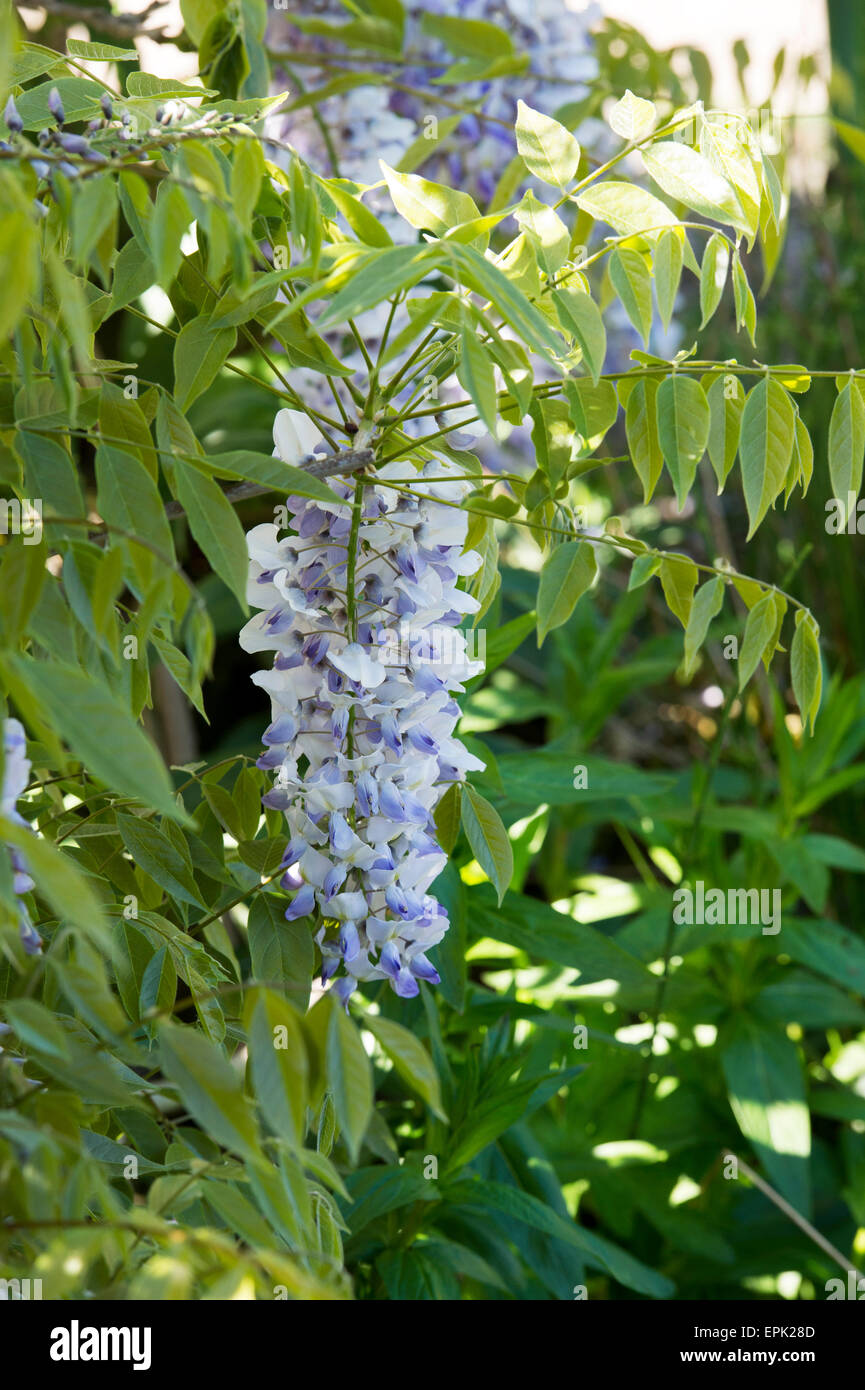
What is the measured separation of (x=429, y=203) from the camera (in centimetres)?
49

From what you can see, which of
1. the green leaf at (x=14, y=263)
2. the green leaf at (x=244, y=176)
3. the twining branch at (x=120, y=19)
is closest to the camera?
the green leaf at (x=14, y=263)

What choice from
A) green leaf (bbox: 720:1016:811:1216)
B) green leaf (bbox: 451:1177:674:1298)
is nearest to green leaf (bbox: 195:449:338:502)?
green leaf (bbox: 451:1177:674:1298)

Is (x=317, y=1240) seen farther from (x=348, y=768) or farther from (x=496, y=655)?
(x=496, y=655)

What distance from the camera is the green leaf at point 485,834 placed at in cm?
56

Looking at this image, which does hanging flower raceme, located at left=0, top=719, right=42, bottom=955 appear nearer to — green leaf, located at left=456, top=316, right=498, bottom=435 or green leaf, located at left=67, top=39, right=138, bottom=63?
green leaf, located at left=456, top=316, right=498, bottom=435

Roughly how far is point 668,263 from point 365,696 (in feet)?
0.76

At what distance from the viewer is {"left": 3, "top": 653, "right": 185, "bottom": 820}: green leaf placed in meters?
0.33

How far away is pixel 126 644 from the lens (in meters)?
0.51

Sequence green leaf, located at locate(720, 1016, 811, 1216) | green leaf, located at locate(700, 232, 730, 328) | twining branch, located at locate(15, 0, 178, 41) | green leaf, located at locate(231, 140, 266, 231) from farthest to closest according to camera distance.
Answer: green leaf, located at locate(720, 1016, 811, 1216), twining branch, located at locate(15, 0, 178, 41), green leaf, located at locate(700, 232, 730, 328), green leaf, located at locate(231, 140, 266, 231)

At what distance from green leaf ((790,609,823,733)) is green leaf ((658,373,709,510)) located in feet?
0.32

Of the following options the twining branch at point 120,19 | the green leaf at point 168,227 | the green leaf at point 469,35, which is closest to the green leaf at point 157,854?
the green leaf at point 168,227

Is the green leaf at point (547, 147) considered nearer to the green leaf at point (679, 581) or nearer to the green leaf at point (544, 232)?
the green leaf at point (544, 232)

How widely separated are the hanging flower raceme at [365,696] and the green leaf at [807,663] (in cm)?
15
